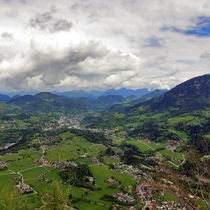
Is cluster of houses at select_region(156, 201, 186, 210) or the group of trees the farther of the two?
the group of trees

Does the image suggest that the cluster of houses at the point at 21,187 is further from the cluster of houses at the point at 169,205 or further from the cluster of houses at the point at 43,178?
the cluster of houses at the point at 169,205

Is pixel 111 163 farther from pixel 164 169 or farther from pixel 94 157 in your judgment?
pixel 164 169

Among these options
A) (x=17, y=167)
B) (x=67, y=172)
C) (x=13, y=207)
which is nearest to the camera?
(x=13, y=207)

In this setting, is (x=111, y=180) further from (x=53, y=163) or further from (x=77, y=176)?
(x=53, y=163)

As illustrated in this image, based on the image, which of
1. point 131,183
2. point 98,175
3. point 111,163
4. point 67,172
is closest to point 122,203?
point 131,183

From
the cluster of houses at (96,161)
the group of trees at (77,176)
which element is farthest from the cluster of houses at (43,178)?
the cluster of houses at (96,161)

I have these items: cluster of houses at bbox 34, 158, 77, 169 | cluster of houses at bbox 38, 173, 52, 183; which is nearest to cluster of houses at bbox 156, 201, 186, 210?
cluster of houses at bbox 38, 173, 52, 183

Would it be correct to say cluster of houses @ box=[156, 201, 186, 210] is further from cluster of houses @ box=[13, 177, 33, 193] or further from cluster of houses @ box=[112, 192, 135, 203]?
cluster of houses @ box=[13, 177, 33, 193]

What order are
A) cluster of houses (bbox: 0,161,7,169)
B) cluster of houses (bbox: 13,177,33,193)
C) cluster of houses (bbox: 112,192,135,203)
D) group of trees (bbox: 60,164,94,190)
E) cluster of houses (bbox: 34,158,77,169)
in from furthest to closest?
cluster of houses (bbox: 34,158,77,169), cluster of houses (bbox: 0,161,7,169), group of trees (bbox: 60,164,94,190), cluster of houses (bbox: 13,177,33,193), cluster of houses (bbox: 112,192,135,203)
